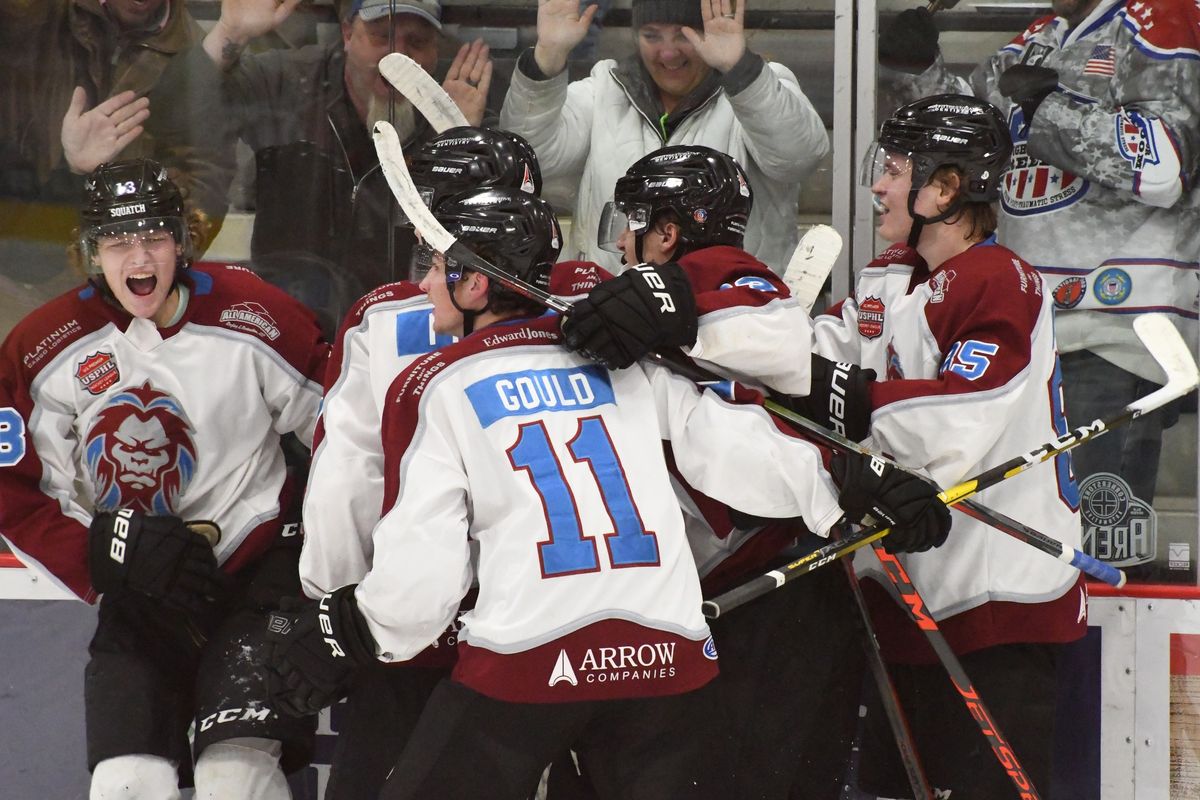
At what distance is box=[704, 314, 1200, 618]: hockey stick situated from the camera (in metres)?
2.39

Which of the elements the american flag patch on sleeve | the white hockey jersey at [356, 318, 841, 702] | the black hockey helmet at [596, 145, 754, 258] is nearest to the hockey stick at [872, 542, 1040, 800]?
the white hockey jersey at [356, 318, 841, 702]

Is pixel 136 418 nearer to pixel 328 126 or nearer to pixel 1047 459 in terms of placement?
pixel 328 126

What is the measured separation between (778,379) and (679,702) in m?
0.62

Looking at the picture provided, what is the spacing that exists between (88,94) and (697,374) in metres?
1.82

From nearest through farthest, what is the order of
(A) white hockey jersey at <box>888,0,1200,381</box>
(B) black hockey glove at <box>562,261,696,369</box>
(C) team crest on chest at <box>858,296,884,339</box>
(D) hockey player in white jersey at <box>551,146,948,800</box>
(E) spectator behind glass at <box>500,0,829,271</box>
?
(B) black hockey glove at <box>562,261,696,369</box>
(D) hockey player in white jersey at <box>551,146,948,800</box>
(C) team crest on chest at <box>858,296,884,339</box>
(A) white hockey jersey at <box>888,0,1200,381</box>
(E) spectator behind glass at <box>500,0,829,271</box>

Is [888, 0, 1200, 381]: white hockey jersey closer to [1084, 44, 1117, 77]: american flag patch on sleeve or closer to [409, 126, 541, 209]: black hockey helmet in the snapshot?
[1084, 44, 1117, 77]: american flag patch on sleeve

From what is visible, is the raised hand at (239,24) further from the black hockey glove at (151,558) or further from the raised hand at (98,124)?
the black hockey glove at (151,558)

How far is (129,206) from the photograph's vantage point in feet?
8.87

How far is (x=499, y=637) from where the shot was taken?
6.84ft

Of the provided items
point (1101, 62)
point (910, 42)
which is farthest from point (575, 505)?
point (1101, 62)

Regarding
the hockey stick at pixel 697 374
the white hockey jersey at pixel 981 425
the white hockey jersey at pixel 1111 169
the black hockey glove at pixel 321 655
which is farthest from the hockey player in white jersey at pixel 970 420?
the black hockey glove at pixel 321 655

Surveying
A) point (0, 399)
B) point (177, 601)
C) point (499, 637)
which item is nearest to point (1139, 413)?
point (499, 637)

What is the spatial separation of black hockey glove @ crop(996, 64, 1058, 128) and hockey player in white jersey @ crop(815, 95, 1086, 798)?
15.5 inches

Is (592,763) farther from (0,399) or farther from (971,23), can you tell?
(971,23)
